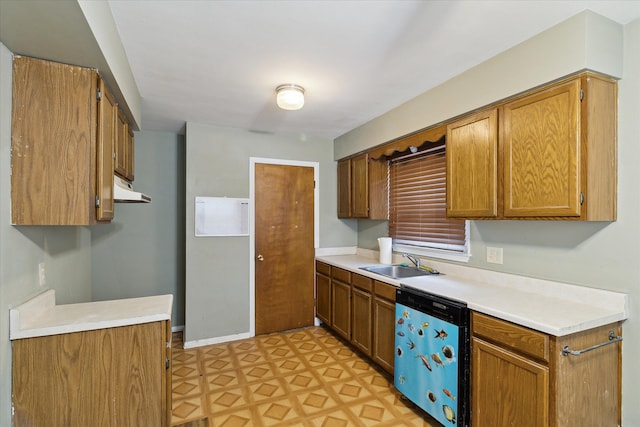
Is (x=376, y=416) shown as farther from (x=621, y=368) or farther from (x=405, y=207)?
(x=405, y=207)

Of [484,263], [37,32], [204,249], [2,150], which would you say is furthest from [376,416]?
[37,32]

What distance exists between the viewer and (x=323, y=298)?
12.7 feet

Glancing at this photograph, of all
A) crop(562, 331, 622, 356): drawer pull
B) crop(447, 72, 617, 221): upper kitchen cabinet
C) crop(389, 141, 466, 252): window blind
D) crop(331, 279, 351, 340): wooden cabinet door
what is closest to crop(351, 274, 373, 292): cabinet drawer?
crop(331, 279, 351, 340): wooden cabinet door

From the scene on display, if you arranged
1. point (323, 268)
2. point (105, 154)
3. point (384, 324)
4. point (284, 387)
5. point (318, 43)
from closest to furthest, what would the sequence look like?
point (105, 154) → point (318, 43) → point (284, 387) → point (384, 324) → point (323, 268)

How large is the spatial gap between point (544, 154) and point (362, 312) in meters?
2.00

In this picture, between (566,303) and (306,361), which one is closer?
(566,303)

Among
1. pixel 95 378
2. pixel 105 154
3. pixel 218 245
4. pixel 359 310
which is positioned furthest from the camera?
pixel 218 245

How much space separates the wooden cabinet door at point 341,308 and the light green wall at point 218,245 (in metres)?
1.00

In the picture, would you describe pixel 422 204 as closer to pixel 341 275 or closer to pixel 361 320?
pixel 341 275

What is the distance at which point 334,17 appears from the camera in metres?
1.68

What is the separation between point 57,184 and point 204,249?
2012mm

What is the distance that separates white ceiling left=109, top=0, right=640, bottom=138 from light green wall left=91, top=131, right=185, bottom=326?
104 cm

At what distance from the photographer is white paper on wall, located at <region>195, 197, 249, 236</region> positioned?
11.5ft

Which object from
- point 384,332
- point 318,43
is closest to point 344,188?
point 384,332
